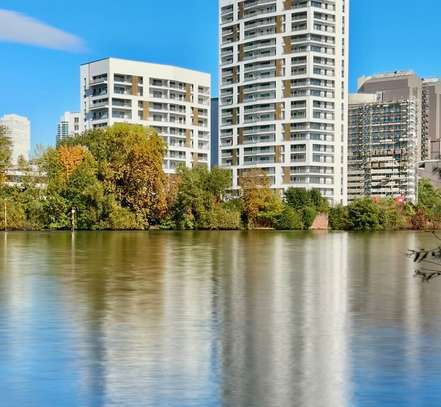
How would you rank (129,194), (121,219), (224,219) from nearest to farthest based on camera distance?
(121,219)
(129,194)
(224,219)

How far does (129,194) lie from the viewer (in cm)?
8600

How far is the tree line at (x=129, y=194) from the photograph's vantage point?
3314 inches

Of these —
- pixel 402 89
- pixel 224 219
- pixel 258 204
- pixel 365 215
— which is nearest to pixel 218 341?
pixel 224 219

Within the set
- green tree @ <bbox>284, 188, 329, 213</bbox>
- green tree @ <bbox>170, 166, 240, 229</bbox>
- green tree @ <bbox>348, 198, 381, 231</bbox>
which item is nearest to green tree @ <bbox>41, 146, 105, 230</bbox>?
green tree @ <bbox>170, 166, 240, 229</bbox>

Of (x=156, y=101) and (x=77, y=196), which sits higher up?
(x=156, y=101)

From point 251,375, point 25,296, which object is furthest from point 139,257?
point 251,375

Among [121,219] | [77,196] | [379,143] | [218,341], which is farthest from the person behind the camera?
[379,143]

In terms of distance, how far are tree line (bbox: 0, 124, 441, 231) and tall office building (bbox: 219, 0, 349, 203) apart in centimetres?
2568

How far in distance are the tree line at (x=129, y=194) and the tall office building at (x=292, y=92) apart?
25679 mm

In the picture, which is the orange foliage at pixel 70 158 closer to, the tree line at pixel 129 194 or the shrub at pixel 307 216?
the tree line at pixel 129 194

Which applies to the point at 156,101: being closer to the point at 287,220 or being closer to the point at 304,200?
the point at 304,200

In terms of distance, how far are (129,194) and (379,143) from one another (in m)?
85.5

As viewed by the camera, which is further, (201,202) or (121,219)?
(201,202)

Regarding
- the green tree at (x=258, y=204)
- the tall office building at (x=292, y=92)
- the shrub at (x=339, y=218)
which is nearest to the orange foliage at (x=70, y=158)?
the green tree at (x=258, y=204)
